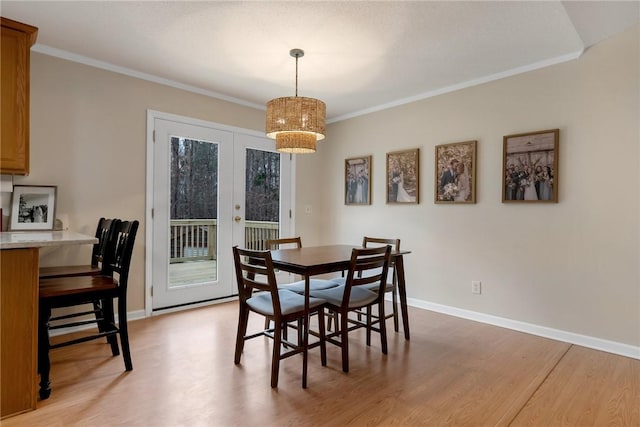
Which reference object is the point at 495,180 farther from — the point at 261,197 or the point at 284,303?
the point at 261,197

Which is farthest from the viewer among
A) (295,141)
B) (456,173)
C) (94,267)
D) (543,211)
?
(456,173)

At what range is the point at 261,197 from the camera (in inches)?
175

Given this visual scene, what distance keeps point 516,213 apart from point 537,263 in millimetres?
471

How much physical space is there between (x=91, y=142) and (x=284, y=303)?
234 cm

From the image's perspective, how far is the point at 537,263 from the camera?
10.3 feet

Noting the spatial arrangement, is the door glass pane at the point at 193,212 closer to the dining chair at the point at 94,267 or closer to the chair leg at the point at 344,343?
the dining chair at the point at 94,267

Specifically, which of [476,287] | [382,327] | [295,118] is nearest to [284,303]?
[382,327]

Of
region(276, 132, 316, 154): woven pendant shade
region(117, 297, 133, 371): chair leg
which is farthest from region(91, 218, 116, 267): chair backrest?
region(276, 132, 316, 154): woven pendant shade

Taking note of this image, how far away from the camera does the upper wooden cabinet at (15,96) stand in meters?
2.31

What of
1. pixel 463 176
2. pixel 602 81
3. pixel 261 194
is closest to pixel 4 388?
pixel 261 194

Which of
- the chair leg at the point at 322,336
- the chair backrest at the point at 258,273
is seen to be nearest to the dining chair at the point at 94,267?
the chair backrest at the point at 258,273

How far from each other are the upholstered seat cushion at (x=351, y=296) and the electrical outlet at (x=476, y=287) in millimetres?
1389

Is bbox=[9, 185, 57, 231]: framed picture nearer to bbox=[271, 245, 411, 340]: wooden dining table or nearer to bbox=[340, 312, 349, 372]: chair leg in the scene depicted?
bbox=[271, 245, 411, 340]: wooden dining table

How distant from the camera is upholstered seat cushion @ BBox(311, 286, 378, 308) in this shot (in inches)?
96.0
